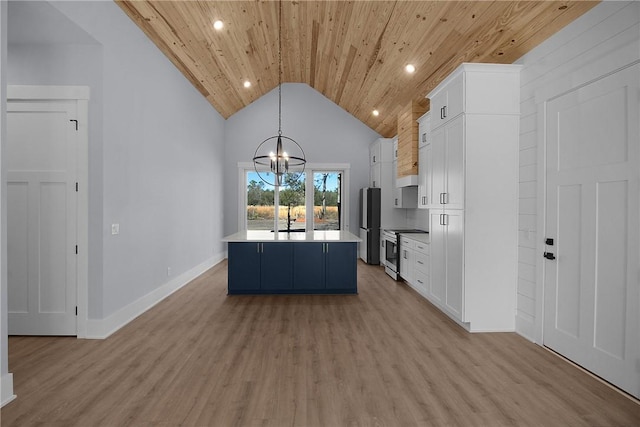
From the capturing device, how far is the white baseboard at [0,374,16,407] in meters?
2.07

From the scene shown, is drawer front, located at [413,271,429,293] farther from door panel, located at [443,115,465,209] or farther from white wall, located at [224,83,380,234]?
white wall, located at [224,83,380,234]

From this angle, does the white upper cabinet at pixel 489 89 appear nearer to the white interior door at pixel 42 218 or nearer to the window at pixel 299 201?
the white interior door at pixel 42 218

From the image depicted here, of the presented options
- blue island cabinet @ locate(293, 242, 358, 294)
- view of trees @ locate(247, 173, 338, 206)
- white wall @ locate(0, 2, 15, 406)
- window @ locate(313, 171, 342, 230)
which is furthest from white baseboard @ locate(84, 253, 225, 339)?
window @ locate(313, 171, 342, 230)

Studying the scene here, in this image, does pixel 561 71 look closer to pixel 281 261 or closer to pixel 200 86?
pixel 281 261

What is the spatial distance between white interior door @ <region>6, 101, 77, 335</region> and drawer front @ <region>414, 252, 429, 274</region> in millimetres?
3940

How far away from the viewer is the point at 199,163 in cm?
613

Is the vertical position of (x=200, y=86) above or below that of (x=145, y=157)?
above

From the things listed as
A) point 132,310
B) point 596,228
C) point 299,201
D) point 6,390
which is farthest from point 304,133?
point 6,390

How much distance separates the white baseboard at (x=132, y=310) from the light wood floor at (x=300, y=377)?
3.9 inches

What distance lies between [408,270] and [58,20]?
494cm

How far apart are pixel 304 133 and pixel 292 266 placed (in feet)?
13.7

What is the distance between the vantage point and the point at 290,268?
468 centimetres

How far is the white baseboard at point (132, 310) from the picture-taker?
10.3 feet

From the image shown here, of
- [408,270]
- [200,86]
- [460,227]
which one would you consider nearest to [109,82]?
[200,86]
